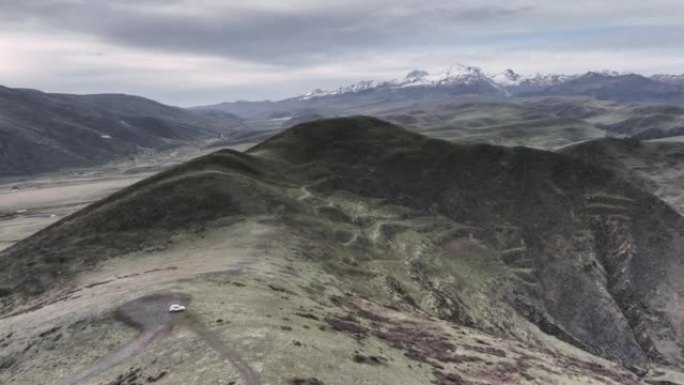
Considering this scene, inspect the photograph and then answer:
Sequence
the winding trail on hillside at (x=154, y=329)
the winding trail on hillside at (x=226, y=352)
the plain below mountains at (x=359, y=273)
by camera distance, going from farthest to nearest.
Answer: the plain below mountains at (x=359, y=273)
the winding trail on hillside at (x=154, y=329)
the winding trail on hillside at (x=226, y=352)

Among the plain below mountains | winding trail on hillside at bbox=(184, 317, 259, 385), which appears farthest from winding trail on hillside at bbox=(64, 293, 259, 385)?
the plain below mountains

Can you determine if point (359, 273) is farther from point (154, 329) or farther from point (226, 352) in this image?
point (226, 352)

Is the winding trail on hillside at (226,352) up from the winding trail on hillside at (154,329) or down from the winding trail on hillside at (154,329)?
up

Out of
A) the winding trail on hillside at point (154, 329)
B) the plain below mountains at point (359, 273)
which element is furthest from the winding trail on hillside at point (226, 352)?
the plain below mountains at point (359, 273)

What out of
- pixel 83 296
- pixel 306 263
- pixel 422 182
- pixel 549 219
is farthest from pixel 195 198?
pixel 549 219

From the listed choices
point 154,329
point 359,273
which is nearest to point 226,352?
point 154,329

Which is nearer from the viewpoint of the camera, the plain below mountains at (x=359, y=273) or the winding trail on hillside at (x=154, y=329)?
the winding trail on hillside at (x=154, y=329)

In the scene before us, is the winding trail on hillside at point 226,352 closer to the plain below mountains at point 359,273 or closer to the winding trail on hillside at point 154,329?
the winding trail on hillside at point 154,329
